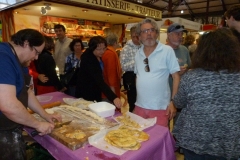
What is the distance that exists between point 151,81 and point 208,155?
81 cm

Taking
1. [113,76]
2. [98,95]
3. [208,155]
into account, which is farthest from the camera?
[113,76]

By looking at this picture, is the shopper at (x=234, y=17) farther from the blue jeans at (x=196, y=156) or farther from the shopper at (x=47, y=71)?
the shopper at (x=47, y=71)

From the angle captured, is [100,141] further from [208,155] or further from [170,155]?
[208,155]

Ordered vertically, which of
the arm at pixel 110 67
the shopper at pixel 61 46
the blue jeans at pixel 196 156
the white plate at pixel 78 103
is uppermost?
the shopper at pixel 61 46

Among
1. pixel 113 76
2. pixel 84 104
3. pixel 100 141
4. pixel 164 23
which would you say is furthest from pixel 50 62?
pixel 164 23

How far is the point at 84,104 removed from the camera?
192 cm

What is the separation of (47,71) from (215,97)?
7.61 ft

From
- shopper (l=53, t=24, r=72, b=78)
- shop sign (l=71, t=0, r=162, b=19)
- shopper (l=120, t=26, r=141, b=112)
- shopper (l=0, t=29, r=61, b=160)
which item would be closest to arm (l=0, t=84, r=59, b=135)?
shopper (l=0, t=29, r=61, b=160)

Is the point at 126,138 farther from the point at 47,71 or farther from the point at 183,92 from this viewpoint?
the point at 47,71

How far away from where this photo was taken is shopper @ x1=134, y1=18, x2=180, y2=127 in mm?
1782

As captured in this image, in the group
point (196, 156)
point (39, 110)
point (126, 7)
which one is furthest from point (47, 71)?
point (126, 7)

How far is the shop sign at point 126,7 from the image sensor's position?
4367mm

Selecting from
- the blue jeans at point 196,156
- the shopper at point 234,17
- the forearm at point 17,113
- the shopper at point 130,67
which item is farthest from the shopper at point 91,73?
the shopper at point 234,17

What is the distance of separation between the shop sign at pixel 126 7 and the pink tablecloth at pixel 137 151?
11.3ft
